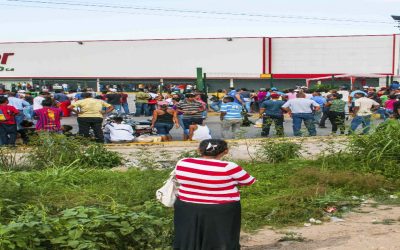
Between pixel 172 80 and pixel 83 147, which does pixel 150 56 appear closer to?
pixel 172 80

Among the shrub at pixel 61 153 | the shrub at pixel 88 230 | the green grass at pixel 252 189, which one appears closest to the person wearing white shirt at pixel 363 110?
the green grass at pixel 252 189

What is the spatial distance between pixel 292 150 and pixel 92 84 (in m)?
33.5

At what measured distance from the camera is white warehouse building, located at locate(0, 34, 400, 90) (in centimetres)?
4503

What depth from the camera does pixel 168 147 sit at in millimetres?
14172

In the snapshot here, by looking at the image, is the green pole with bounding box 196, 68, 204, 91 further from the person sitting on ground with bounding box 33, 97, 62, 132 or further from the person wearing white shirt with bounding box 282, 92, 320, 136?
the person sitting on ground with bounding box 33, 97, 62, 132

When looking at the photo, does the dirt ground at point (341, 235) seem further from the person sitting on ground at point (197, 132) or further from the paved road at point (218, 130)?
the paved road at point (218, 130)

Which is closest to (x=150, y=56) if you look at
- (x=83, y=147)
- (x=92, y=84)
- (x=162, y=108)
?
(x=92, y=84)

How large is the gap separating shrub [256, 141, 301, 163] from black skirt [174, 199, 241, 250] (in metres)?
6.24

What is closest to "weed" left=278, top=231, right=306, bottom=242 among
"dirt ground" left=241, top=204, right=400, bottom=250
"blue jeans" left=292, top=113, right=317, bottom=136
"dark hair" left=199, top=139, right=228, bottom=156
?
"dirt ground" left=241, top=204, right=400, bottom=250

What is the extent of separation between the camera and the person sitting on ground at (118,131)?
48.4 ft

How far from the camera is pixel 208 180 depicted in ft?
16.1

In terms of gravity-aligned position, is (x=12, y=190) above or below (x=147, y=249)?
above

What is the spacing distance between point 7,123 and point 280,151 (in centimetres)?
671

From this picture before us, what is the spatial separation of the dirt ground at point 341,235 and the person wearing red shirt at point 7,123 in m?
8.79
